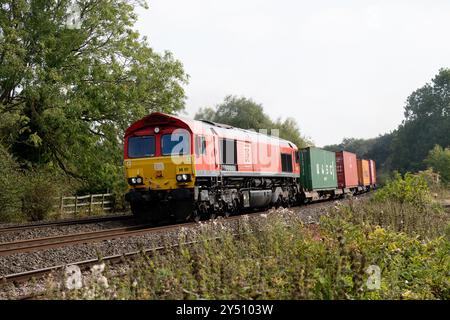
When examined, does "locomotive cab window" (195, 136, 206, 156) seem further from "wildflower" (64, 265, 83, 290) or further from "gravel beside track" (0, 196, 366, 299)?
"wildflower" (64, 265, 83, 290)

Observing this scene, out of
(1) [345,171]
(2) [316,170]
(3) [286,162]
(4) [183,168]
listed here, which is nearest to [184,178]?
(4) [183,168]

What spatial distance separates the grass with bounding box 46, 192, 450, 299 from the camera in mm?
4613

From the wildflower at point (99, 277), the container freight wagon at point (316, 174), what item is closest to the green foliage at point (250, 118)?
A: the container freight wagon at point (316, 174)

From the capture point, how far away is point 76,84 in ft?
74.8

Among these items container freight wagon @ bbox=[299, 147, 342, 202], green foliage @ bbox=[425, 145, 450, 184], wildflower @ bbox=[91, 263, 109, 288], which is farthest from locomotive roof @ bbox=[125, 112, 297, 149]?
green foliage @ bbox=[425, 145, 450, 184]

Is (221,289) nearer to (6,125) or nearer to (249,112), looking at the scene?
(6,125)

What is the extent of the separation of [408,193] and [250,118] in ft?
129

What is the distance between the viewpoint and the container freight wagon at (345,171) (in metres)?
31.6

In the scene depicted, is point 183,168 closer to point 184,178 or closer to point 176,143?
point 184,178

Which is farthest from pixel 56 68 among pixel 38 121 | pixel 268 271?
pixel 268 271

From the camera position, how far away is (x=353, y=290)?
478 centimetres

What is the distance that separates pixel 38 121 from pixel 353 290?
20.3 m

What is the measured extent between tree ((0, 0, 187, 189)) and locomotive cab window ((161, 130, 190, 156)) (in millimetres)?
7686

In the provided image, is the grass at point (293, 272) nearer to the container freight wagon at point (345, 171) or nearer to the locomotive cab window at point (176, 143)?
the locomotive cab window at point (176, 143)
